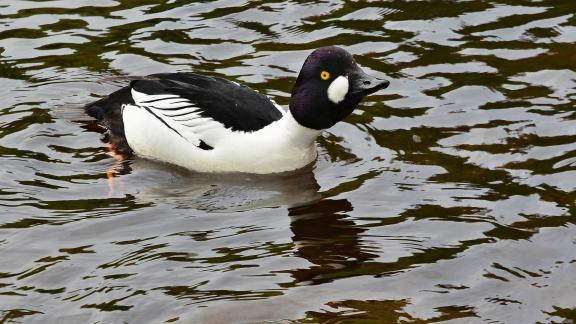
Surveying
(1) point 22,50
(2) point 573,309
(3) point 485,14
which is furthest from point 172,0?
(2) point 573,309

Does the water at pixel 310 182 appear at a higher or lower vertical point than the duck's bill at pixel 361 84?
lower

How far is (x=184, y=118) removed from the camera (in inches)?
396

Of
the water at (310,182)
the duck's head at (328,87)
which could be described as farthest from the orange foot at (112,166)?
the duck's head at (328,87)

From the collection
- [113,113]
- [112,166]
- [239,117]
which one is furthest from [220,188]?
[113,113]

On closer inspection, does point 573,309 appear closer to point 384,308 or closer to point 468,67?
point 384,308

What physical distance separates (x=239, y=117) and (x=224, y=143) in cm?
26

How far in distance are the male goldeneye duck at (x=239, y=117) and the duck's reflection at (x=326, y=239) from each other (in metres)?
0.79

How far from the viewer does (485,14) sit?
12641 millimetres

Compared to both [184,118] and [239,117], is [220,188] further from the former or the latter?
[184,118]

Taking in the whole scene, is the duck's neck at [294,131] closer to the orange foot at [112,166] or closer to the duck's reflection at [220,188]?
the duck's reflection at [220,188]

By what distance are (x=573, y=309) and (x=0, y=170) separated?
199 inches

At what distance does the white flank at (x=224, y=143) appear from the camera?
32.2 ft

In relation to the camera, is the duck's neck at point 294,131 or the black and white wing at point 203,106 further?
A: the black and white wing at point 203,106

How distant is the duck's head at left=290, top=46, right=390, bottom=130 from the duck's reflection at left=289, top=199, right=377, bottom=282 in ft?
2.60
